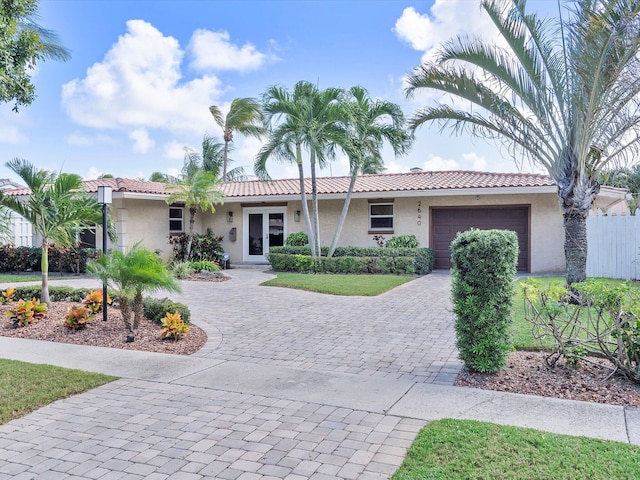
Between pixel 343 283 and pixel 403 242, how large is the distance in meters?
5.04

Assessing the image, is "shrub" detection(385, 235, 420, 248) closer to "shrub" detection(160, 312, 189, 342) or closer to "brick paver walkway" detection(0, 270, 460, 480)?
"brick paver walkway" detection(0, 270, 460, 480)

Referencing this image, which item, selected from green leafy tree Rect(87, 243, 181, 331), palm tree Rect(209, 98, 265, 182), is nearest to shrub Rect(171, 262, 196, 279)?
green leafy tree Rect(87, 243, 181, 331)

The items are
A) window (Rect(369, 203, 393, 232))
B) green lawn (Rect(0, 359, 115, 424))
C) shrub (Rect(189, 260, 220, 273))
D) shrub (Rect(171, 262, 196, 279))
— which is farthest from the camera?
window (Rect(369, 203, 393, 232))

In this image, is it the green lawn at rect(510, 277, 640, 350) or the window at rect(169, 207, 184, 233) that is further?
→ the window at rect(169, 207, 184, 233)

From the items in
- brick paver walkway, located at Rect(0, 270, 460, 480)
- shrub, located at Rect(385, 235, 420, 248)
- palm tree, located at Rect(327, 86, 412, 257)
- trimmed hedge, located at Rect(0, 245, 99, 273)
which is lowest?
brick paver walkway, located at Rect(0, 270, 460, 480)

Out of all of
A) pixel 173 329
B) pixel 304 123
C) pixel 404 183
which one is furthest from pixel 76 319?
pixel 404 183

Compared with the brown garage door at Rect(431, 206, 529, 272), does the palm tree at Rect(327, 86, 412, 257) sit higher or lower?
higher

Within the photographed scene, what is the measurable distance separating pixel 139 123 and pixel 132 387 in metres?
21.0

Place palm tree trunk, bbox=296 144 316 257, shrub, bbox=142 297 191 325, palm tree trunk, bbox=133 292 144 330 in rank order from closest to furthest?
palm tree trunk, bbox=133 292 144 330 < shrub, bbox=142 297 191 325 < palm tree trunk, bbox=296 144 316 257

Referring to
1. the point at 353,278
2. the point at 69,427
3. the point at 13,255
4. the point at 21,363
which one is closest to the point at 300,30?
the point at 353,278

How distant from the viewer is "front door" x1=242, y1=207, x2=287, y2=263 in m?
21.7

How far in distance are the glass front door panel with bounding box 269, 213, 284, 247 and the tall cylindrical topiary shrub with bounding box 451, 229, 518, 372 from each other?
16.2 meters

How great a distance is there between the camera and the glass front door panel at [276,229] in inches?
853

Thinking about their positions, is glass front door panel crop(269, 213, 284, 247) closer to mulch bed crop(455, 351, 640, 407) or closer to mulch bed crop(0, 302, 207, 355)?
mulch bed crop(0, 302, 207, 355)
